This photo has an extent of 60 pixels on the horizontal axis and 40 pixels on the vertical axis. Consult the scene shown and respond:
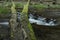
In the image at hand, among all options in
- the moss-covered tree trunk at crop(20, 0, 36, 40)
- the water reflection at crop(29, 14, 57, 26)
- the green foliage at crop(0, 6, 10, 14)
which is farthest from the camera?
the water reflection at crop(29, 14, 57, 26)

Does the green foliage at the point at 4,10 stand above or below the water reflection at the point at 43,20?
above

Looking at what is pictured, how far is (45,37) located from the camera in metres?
7.22

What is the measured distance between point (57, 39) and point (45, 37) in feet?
1.49

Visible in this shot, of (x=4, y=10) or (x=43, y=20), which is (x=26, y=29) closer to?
(x=4, y=10)

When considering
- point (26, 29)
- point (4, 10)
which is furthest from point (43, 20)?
point (26, 29)

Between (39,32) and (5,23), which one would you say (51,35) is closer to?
(39,32)

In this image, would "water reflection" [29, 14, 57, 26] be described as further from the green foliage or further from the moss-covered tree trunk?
the moss-covered tree trunk

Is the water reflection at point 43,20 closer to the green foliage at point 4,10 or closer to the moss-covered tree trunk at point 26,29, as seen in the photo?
the green foliage at point 4,10

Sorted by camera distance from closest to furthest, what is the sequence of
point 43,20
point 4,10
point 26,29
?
point 26,29
point 4,10
point 43,20

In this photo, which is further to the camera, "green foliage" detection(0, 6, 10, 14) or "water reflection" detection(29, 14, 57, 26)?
"water reflection" detection(29, 14, 57, 26)

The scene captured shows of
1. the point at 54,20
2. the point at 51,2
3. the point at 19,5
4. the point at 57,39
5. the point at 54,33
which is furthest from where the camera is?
the point at 51,2

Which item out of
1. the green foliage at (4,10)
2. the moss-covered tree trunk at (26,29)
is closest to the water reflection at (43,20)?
the green foliage at (4,10)

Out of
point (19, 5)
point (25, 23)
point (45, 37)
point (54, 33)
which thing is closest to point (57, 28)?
point (54, 33)

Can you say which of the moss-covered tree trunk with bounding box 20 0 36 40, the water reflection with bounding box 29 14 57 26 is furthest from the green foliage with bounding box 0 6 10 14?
the moss-covered tree trunk with bounding box 20 0 36 40
